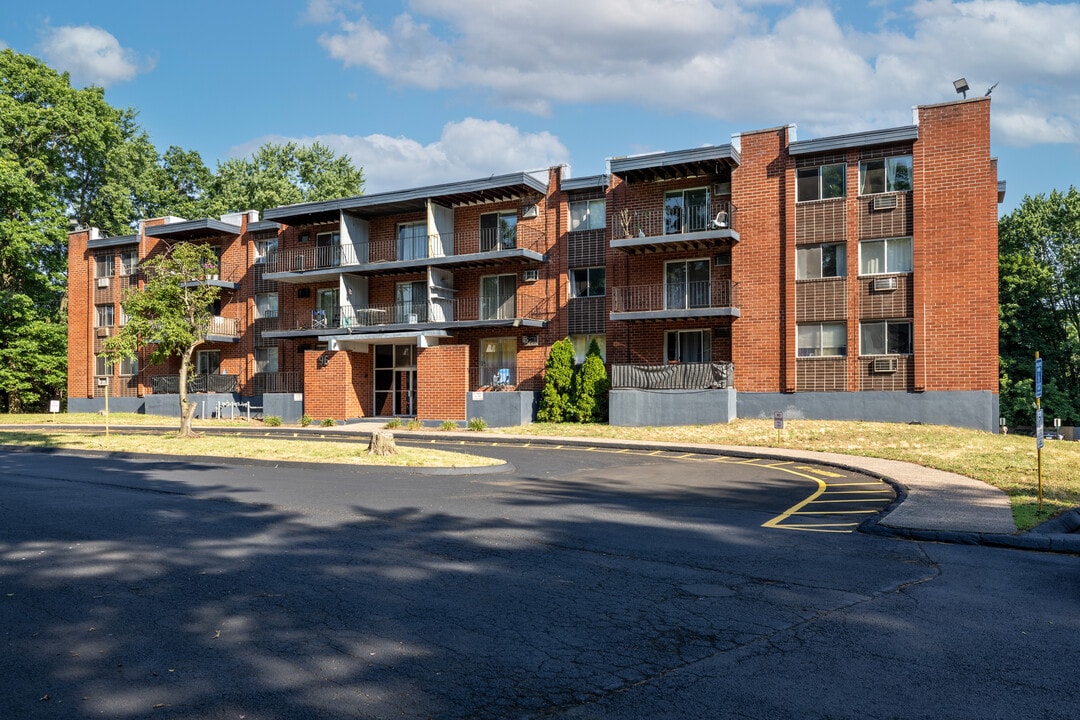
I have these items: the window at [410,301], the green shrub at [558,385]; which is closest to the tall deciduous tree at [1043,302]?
the green shrub at [558,385]

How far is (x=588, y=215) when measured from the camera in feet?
112

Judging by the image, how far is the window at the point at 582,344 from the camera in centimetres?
3359

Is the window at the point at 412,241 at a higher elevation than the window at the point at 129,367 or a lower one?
higher

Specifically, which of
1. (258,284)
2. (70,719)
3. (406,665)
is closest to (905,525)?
(406,665)

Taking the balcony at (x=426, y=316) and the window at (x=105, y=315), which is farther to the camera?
the window at (x=105, y=315)

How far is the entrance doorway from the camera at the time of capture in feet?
125

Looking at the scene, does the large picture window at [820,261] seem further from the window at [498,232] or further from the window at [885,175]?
the window at [498,232]

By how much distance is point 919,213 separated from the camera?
92.6ft

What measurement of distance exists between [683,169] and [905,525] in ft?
75.8

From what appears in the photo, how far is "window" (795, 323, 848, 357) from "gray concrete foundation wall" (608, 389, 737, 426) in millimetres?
3173

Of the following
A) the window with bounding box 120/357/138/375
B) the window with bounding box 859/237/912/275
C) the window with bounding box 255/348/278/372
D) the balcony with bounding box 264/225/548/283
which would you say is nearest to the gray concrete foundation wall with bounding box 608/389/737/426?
the window with bounding box 859/237/912/275

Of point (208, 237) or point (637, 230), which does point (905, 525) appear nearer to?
point (637, 230)

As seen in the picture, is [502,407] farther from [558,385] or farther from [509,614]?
[509,614]

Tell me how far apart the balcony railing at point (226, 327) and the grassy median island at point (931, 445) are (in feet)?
62.3
